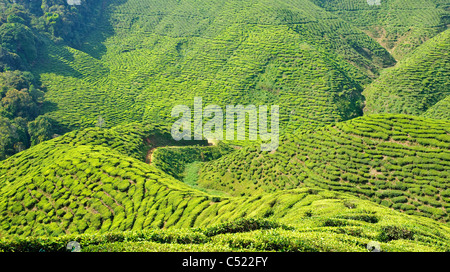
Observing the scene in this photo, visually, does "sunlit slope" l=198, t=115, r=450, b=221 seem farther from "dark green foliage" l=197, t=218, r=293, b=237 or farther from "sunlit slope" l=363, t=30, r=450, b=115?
"sunlit slope" l=363, t=30, r=450, b=115

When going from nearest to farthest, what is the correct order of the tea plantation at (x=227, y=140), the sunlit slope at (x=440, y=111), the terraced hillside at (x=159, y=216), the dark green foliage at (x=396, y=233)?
the terraced hillside at (x=159, y=216) < the dark green foliage at (x=396, y=233) < the tea plantation at (x=227, y=140) < the sunlit slope at (x=440, y=111)

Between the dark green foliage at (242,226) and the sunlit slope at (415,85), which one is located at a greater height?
the sunlit slope at (415,85)

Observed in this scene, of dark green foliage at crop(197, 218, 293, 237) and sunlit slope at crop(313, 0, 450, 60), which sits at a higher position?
sunlit slope at crop(313, 0, 450, 60)

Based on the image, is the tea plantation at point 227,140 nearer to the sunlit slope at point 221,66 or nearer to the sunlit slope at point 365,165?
the sunlit slope at point 365,165

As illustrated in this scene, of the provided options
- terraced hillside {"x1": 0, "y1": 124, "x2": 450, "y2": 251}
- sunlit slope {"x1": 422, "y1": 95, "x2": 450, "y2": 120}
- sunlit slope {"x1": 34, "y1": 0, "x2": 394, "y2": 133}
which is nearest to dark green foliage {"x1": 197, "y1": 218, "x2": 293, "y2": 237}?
terraced hillside {"x1": 0, "y1": 124, "x2": 450, "y2": 251}

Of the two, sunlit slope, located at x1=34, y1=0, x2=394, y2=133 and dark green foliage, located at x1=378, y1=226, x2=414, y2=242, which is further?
sunlit slope, located at x1=34, y1=0, x2=394, y2=133

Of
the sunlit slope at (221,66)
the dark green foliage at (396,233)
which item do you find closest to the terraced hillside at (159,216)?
the dark green foliage at (396,233)
